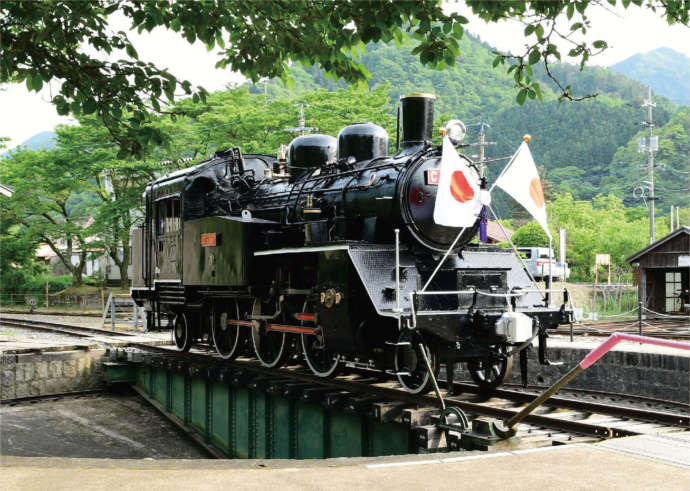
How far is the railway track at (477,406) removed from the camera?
19.6ft

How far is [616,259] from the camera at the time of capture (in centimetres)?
3700

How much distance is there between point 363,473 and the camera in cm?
394

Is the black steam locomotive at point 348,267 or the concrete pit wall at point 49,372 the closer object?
the black steam locomotive at point 348,267

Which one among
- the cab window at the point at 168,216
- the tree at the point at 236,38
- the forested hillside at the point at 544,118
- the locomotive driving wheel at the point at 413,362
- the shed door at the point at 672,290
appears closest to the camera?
the tree at the point at 236,38

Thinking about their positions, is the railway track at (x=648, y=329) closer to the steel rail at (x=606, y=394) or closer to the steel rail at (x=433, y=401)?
the steel rail at (x=606, y=394)

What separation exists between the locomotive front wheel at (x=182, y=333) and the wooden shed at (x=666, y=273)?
13.8 metres

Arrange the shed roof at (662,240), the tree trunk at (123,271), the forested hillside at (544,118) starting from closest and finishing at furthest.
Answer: the shed roof at (662,240) → the tree trunk at (123,271) → the forested hillside at (544,118)

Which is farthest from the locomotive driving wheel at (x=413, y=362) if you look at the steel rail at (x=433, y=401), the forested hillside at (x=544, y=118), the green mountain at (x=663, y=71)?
the green mountain at (x=663, y=71)

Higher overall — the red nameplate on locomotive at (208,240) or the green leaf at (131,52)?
the green leaf at (131,52)

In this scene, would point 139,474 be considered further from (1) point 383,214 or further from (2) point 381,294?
(1) point 383,214

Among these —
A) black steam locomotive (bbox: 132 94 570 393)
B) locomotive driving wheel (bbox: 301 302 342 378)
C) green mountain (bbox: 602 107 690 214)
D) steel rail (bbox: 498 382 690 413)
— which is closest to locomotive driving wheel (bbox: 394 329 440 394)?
black steam locomotive (bbox: 132 94 570 393)

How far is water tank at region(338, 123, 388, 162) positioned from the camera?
9.08m

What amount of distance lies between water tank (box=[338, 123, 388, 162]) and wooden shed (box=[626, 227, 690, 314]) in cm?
1373

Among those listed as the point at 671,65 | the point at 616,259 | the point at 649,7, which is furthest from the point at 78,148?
the point at 671,65
